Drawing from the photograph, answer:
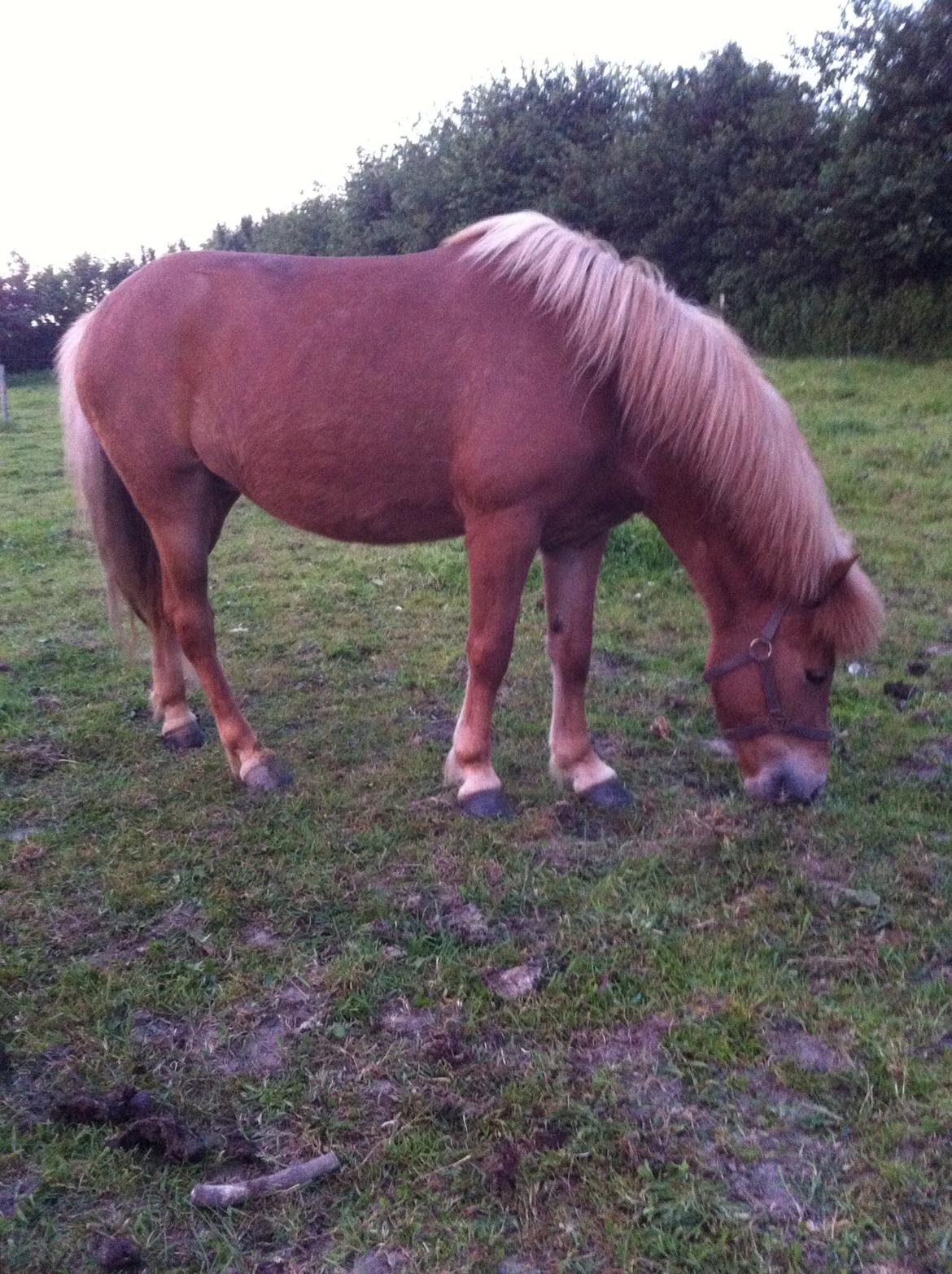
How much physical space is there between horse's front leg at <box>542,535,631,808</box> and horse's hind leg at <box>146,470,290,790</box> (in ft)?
3.49

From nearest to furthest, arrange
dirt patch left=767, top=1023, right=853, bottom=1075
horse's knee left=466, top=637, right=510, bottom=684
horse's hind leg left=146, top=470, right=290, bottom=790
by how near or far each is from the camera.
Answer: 1. dirt patch left=767, top=1023, right=853, bottom=1075
2. horse's knee left=466, top=637, right=510, bottom=684
3. horse's hind leg left=146, top=470, right=290, bottom=790

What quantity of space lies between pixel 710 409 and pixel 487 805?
1.52 m

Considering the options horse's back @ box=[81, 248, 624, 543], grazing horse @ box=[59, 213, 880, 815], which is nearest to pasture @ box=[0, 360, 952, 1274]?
grazing horse @ box=[59, 213, 880, 815]

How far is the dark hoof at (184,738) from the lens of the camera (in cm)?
412

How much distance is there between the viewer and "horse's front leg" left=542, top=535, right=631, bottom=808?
3.64m

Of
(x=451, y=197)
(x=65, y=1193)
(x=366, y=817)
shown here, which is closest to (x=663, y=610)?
(x=366, y=817)

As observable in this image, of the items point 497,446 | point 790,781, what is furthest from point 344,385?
point 790,781

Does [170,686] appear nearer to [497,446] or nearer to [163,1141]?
[497,446]

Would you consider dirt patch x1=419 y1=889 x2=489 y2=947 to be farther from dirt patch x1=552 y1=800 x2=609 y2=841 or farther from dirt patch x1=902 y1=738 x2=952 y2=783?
dirt patch x1=902 y1=738 x2=952 y2=783

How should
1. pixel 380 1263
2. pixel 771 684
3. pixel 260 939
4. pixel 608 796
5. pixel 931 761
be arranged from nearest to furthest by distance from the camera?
pixel 380 1263, pixel 260 939, pixel 771 684, pixel 608 796, pixel 931 761

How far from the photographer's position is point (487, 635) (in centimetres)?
345

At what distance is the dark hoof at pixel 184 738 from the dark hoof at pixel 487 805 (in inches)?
52.5

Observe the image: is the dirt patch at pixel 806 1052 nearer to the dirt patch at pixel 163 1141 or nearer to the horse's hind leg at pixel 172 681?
the dirt patch at pixel 163 1141

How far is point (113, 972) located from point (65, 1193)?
0.73m
